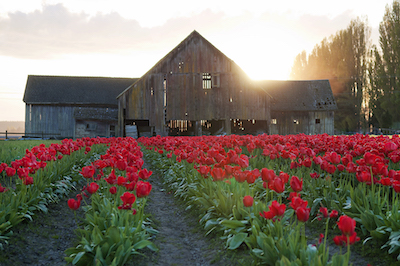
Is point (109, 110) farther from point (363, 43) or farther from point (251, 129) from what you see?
point (363, 43)

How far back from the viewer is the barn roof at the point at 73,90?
129 feet

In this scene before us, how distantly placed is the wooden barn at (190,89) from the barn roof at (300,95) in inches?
474

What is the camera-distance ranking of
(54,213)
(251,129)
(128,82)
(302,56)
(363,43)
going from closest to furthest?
(54,213) → (251,129) → (128,82) → (363,43) → (302,56)

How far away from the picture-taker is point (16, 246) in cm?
470

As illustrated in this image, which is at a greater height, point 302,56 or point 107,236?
point 302,56

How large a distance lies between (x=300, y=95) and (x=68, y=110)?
29.4 meters

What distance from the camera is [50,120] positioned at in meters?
38.5

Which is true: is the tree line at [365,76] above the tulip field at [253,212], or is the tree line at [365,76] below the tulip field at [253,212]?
above

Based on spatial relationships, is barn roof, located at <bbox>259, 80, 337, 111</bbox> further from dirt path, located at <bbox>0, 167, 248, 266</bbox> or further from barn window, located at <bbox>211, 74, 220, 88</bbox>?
dirt path, located at <bbox>0, 167, 248, 266</bbox>

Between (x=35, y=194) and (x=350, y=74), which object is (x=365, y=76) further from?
(x=35, y=194)

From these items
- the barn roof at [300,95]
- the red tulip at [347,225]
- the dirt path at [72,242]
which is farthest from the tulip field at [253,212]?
the barn roof at [300,95]

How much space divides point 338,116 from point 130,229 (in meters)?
52.8

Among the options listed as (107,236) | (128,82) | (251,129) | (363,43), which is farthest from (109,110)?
(363,43)

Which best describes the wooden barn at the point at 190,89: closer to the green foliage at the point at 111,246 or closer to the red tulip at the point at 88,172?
the red tulip at the point at 88,172
